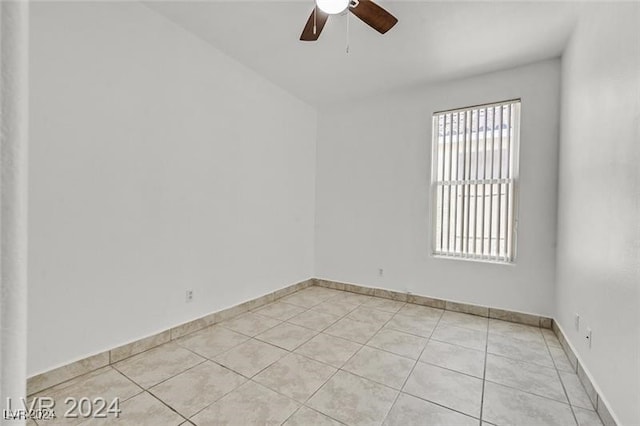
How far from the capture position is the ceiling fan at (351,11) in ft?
6.03

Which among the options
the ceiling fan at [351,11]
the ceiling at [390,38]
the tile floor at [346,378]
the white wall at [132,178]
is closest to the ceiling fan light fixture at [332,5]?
the ceiling fan at [351,11]

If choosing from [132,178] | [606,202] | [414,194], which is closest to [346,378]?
[606,202]

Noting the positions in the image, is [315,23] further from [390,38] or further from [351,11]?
[390,38]

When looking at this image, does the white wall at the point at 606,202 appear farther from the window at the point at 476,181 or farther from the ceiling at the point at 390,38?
the window at the point at 476,181

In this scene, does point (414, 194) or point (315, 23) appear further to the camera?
point (414, 194)

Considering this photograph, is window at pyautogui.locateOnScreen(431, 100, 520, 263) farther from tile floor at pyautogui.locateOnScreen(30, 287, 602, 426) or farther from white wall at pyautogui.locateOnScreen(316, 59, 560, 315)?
tile floor at pyautogui.locateOnScreen(30, 287, 602, 426)

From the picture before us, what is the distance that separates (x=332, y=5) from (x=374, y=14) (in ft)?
1.19

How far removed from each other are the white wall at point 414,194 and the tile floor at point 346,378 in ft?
1.73

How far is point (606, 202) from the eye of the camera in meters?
1.82

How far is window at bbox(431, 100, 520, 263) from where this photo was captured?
3227 millimetres

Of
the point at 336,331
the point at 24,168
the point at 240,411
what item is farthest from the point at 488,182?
the point at 24,168

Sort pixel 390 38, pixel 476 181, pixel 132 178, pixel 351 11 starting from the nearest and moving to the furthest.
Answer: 1. pixel 351 11
2. pixel 132 178
3. pixel 390 38
4. pixel 476 181

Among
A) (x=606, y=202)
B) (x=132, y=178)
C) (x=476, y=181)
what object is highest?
(x=476, y=181)

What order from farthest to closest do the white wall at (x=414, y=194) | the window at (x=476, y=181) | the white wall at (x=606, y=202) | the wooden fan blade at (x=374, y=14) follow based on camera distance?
the window at (x=476, y=181)
the white wall at (x=414, y=194)
the wooden fan blade at (x=374, y=14)
the white wall at (x=606, y=202)
